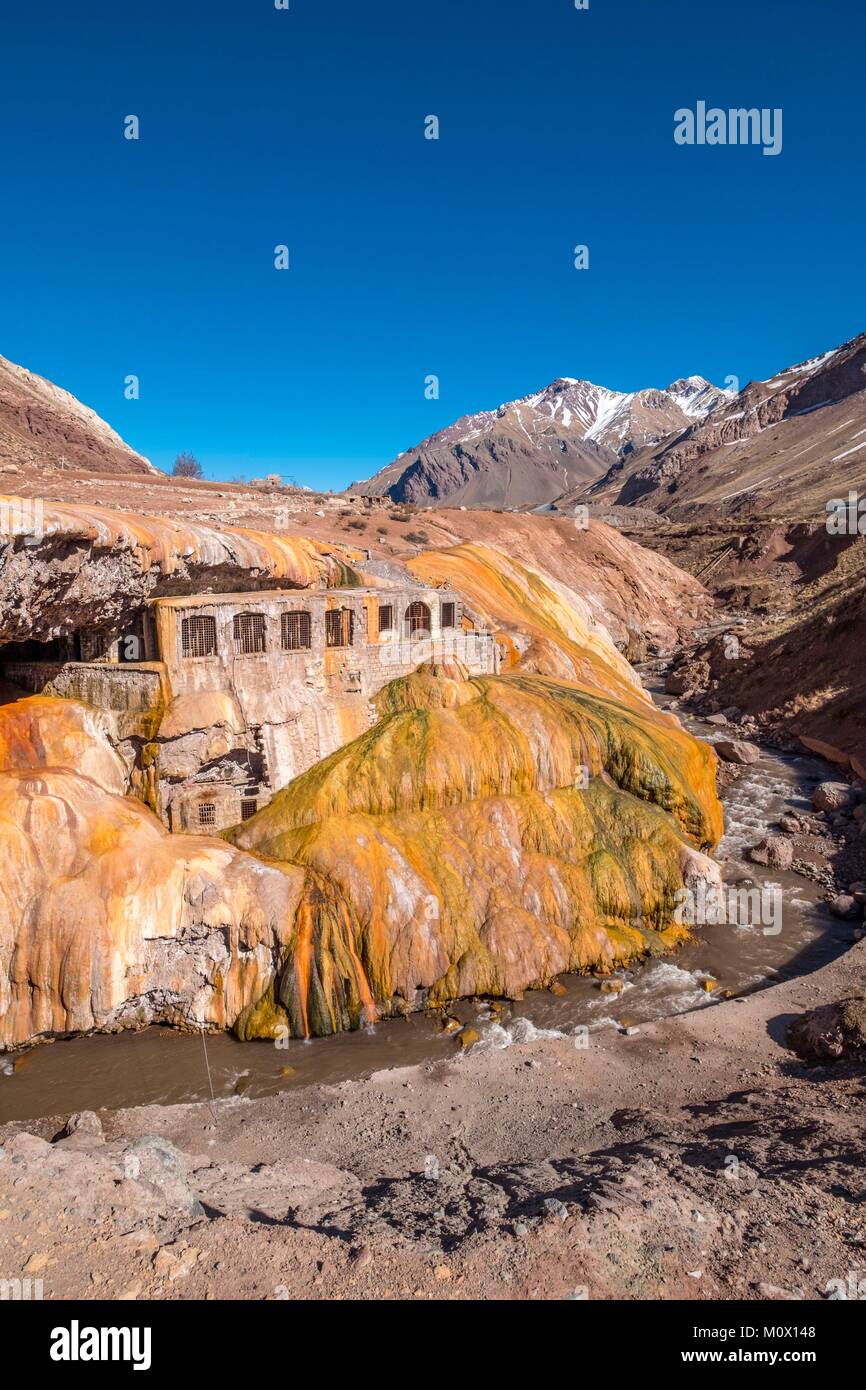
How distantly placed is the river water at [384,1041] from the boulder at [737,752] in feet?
41.3

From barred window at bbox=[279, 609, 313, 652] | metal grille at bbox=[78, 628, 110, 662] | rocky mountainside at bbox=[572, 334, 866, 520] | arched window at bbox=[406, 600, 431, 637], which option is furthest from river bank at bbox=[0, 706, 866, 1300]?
rocky mountainside at bbox=[572, 334, 866, 520]

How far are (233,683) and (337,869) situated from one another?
5.88 m

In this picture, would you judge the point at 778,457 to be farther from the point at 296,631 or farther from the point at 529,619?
the point at 296,631

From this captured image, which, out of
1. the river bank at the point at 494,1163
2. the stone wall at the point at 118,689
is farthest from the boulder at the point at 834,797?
the stone wall at the point at 118,689

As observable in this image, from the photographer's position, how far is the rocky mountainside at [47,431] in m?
61.9

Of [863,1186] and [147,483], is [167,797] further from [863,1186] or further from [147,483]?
[147,483]

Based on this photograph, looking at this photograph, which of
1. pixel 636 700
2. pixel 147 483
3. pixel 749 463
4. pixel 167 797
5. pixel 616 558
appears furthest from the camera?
pixel 749 463

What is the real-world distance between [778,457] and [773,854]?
504ft

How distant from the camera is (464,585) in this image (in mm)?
30344

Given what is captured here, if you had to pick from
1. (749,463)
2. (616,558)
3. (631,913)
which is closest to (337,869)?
(631,913)

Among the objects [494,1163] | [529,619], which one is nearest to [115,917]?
[494,1163]

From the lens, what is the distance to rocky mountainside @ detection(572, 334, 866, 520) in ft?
387

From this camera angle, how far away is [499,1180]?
427 inches

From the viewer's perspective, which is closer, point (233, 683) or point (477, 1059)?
point (477, 1059)
